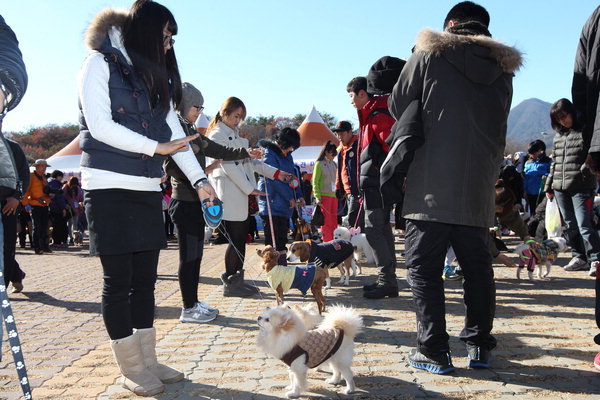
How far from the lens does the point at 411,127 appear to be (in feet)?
9.63

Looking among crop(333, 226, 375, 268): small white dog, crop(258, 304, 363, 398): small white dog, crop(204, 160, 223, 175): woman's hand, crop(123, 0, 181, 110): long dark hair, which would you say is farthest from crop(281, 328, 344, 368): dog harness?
crop(333, 226, 375, 268): small white dog

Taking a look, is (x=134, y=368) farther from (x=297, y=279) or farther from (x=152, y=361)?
(x=297, y=279)

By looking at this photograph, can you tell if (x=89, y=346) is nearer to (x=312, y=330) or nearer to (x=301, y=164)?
(x=312, y=330)

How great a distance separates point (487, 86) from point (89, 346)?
355cm

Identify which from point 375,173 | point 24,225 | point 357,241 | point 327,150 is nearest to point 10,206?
point 375,173

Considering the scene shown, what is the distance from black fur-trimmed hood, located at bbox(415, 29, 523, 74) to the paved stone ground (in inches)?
72.3

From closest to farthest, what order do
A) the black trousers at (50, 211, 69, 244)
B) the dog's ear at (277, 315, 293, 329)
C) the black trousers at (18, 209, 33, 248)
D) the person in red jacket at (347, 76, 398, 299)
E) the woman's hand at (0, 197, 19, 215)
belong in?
the dog's ear at (277, 315, 293, 329), the person in red jacket at (347, 76, 398, 299), the woman's hand at (0, 197, 19, 215), the black trousers at (18, 209, 33, 248), the black trousers at (50, 211, 69, 244)

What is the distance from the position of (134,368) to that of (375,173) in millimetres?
2970

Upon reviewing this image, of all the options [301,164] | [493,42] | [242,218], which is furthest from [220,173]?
[301,164]

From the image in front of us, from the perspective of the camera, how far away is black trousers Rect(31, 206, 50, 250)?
11.5m

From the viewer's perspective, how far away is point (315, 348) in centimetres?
276

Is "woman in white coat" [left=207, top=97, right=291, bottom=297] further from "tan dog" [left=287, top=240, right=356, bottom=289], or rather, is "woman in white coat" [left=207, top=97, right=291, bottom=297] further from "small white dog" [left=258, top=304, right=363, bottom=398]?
"small white dog" [left=258, top=304, right=363, bottom=398]

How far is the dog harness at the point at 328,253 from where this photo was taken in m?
5.49

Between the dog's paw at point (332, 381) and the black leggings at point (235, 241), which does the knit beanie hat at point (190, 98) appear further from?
the dog's paw at point (332, 381)
